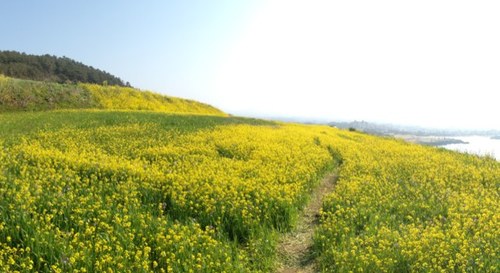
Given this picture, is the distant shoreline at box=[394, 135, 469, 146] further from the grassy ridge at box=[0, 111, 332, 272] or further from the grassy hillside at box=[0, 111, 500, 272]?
the grassy ridge at box=[0, 111, 332, 272]

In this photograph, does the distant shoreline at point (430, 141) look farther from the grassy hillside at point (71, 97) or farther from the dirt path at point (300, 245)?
the grassy hillside at point (71, 97)

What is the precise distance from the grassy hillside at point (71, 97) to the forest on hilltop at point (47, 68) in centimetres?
2200

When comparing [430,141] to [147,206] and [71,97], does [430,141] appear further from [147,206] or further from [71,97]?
[147,206]

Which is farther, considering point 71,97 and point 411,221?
point 71,97

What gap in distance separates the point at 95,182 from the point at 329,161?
10.4 metres

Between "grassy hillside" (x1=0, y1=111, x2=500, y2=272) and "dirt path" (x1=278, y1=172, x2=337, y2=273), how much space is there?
0.90ft

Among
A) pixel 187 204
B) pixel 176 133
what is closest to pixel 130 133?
pixel 176 133

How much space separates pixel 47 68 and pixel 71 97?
41284mm

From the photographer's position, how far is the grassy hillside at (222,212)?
23.6ft

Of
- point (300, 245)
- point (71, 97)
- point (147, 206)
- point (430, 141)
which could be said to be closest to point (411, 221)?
point (300, 245)

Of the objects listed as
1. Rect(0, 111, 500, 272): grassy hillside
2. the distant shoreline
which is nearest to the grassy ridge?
Rect(0, 111, 500, 272): grassy hillside

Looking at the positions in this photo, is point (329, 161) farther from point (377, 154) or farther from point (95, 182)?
point (95, 182)

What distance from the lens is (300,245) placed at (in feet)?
30.1

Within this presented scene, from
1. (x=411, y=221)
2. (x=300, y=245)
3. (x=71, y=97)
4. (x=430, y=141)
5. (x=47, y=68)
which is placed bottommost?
(x=300, y=245)
